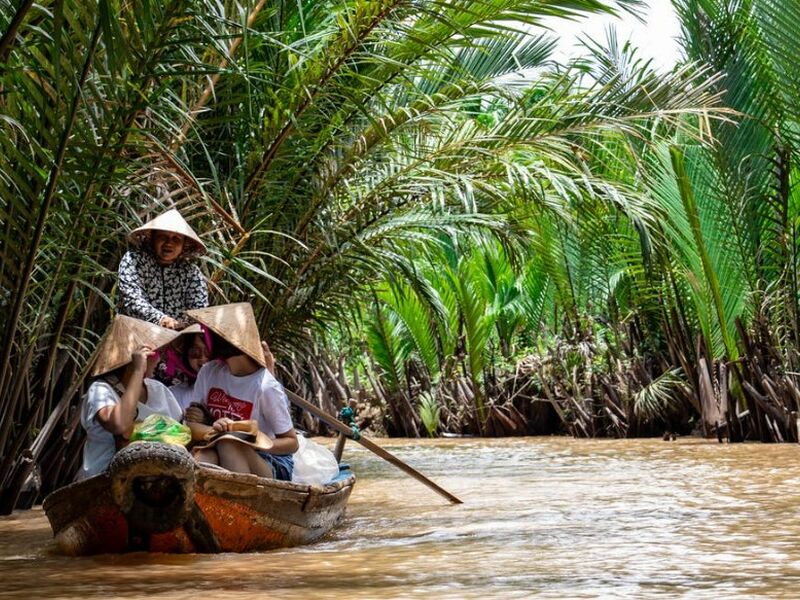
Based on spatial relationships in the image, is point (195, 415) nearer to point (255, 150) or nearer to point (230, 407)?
point (230, 407)

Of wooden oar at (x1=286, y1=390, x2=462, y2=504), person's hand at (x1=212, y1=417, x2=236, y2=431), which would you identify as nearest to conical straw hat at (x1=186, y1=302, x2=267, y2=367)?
person's hand at (x1=212, y1=417, x2=236, y2=431)

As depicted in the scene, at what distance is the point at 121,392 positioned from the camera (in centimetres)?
489

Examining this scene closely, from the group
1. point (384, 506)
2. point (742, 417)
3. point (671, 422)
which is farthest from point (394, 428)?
point (384, 506)

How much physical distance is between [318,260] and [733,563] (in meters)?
5.19

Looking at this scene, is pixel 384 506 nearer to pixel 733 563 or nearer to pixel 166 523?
pixel 166 523

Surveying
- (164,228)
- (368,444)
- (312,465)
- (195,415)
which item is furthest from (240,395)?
(368,444)

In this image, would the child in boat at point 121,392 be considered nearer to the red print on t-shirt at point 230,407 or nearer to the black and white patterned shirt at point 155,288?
the red print on t-shirt at point 230,407

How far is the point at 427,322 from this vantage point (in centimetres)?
1538

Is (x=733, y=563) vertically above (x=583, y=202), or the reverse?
(x=583, y=202)

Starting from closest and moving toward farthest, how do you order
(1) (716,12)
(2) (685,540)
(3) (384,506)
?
1. (2) (685,540)
2. (3) (384,506)
3. (1) (716,12)

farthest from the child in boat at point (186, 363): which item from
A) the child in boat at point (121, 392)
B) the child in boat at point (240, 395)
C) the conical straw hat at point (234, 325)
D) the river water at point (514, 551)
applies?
the river water at point (514, 551)

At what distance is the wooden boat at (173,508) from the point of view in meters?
4.36

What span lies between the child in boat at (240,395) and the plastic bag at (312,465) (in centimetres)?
56

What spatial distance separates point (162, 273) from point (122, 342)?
1112mm
